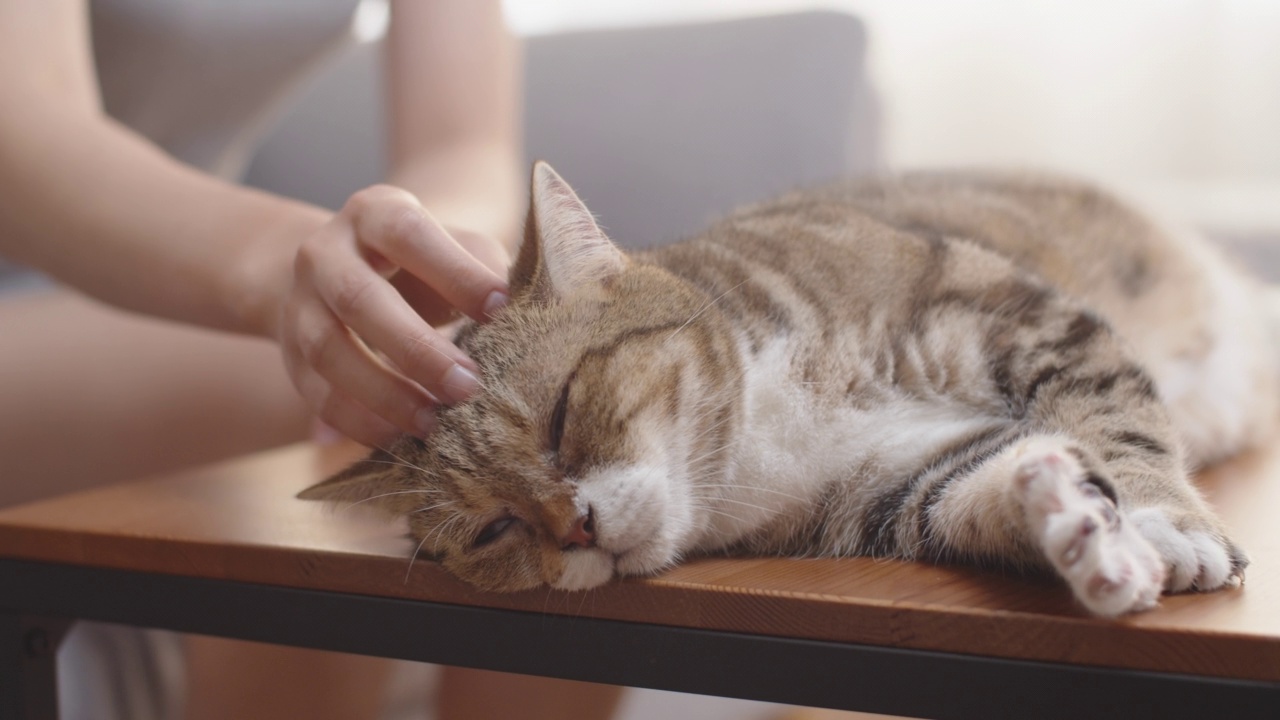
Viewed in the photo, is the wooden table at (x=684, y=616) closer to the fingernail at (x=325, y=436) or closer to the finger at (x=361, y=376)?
the finger at (x=361, y=376)

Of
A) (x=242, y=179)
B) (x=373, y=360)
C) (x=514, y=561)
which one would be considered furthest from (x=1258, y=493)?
(x=242, y=179)

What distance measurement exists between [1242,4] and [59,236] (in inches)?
73.2

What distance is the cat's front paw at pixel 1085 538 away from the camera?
548 mm

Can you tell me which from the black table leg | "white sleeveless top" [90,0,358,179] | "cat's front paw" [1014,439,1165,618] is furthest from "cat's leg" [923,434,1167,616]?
"white sleeveless top" [90,0,358,179]

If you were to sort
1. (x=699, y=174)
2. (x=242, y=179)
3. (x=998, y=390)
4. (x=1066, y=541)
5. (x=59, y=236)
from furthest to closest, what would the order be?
(x=242, y=179) → (x=699, y=174) → (x=59, y=236) → (x=998, y=390) → (x=1066, y=541)

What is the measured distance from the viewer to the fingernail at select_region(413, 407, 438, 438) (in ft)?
2.64

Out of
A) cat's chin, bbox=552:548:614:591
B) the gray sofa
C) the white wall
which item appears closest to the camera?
cat's chin, bbox=552:548:614:591

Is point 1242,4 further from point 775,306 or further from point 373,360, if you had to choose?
point 373,360

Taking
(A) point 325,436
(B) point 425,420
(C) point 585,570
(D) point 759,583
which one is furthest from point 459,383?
(A) point 325,436

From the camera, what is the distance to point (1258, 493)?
893 mm

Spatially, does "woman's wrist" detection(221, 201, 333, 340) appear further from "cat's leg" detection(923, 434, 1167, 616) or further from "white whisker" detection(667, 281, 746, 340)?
"cat's leg" detection(923, 434, 1167, 616)

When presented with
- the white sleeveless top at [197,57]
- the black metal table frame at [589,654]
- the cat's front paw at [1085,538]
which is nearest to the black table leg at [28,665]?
the black metal table frame at [589,654]

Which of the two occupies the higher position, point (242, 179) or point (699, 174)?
point (699, 174)

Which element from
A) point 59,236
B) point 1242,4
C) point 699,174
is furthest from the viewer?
point 699,174
